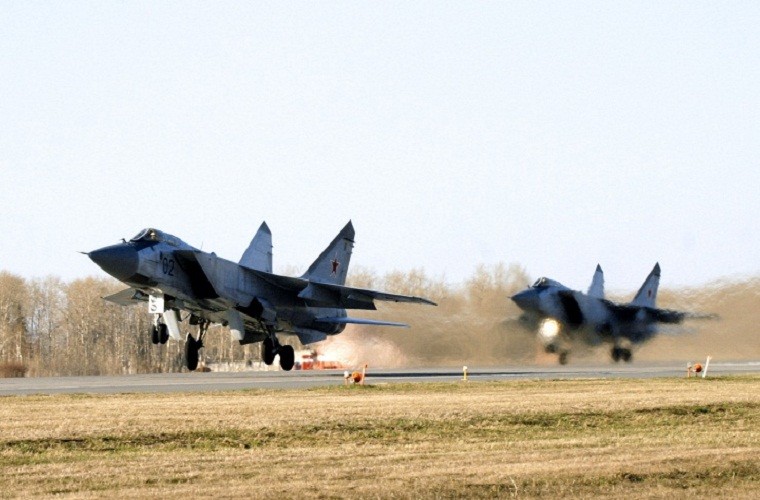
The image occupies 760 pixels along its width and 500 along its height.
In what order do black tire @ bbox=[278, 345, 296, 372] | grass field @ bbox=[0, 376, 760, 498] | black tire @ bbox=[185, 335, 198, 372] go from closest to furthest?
grass field @ bbox=[0, 376, 760, 498] → black tire @ bbox=[185, 335, 198, 372] → black tire @ bbox=[278, 345, 296, 372]

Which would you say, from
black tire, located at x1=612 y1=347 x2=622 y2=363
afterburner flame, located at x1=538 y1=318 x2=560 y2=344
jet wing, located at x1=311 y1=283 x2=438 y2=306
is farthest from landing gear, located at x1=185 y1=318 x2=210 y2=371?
black tire, located at x1=612 y1=347 x2=622 y2=363

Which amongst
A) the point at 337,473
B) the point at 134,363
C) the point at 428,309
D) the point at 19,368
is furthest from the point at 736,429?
the point at 134,363

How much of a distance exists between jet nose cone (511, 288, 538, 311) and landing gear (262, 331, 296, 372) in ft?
28.6

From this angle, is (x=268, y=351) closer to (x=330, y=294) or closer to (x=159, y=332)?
(x=330, y=294)

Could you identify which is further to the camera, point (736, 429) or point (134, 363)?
point (134, 363)

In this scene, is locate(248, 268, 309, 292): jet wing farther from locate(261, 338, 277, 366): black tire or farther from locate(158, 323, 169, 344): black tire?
locate(158, 323, 169, 344): black tire

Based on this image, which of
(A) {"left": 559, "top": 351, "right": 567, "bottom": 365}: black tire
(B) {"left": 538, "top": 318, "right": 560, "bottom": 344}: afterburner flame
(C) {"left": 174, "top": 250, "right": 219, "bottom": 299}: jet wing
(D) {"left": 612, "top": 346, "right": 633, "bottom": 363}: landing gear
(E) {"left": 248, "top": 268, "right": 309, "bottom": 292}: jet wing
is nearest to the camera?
(C) {"left": 174, "top": 250, "right": 219, "bottom": 299}: jet wing

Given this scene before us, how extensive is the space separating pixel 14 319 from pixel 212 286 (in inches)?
1963

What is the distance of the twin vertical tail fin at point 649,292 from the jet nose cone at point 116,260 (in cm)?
2096

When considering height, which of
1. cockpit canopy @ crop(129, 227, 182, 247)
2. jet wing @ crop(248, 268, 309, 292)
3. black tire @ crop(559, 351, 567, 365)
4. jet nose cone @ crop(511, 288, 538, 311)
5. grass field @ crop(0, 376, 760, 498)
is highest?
cockpit canopy @ crop(129, 227, 182, 247)

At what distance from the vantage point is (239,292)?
32.9 meters

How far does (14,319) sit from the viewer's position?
7644 centimetres

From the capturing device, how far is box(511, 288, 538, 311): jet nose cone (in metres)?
38.5

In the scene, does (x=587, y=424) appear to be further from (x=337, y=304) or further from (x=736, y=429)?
(x=337, y=304)
